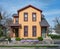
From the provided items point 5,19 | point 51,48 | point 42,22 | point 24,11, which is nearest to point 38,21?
point 42,22

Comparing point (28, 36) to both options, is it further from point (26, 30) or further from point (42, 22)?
point (42, 22)

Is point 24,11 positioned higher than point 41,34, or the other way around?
point 24,11

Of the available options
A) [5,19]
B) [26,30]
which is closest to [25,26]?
[26,30]

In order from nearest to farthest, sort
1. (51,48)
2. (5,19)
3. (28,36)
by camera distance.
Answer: (51,48) < (28,36) < (5,19)

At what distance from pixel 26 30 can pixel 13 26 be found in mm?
3193

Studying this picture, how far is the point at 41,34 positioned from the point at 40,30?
3.52 feet

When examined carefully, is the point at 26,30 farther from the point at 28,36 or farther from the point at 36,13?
the point at 36,13

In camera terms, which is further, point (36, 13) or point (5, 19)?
point (5, 19)

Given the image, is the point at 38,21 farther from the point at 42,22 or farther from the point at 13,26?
the point at 13,26

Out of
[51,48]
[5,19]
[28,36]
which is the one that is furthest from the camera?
[5,19]

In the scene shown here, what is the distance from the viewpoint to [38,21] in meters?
45.3

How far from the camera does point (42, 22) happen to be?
Result: 45.8 metres

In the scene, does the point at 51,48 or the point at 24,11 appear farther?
the point at 24,11

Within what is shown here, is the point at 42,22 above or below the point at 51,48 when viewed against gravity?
above
